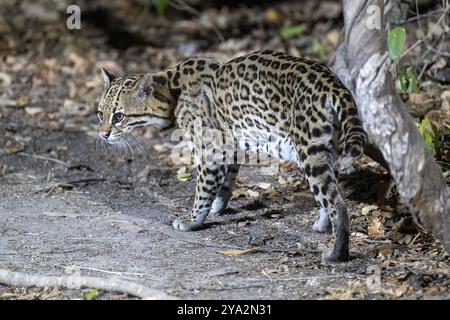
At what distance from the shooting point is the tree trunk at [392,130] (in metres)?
5.51

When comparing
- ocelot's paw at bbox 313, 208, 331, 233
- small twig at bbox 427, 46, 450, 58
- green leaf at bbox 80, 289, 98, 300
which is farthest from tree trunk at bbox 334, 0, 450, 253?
small twig at bbox 427, 46, 450, 58

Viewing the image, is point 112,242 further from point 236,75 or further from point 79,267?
point 236,75

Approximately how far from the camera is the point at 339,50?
9688 millimetres

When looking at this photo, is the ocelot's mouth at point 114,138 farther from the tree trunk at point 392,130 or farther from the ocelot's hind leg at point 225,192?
the tree trunk at point 392,130

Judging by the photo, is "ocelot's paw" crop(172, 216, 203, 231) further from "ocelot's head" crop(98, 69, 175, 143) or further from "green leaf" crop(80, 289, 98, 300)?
"green leaf" crop(80, 289, 98, 300)

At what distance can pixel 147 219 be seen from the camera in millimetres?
7977

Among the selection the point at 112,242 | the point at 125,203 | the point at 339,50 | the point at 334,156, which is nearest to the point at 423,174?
the point at 334,156

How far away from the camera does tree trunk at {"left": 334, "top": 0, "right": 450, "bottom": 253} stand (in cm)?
551

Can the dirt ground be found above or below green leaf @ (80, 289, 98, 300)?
above

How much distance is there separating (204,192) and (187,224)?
0.33 metres

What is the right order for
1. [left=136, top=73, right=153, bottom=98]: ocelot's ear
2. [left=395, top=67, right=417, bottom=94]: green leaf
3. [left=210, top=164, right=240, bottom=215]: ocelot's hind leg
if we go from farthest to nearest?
[left=210, top=164, right=240, bottom=215]: ocelot's hind leg < [left=136, top=73, right=153, bottom=98]: ocelot's ear < [left=395, top=67, right=417, bottom=94]: green leaf

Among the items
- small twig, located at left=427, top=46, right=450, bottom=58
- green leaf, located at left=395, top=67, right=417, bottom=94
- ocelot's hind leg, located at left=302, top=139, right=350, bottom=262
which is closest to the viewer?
ocelot's hind leg, located at left=302, top=139, right=350, bottom=262

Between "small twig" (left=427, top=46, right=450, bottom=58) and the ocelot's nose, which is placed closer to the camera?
the ocelot's nose

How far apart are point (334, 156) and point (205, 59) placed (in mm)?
1971
